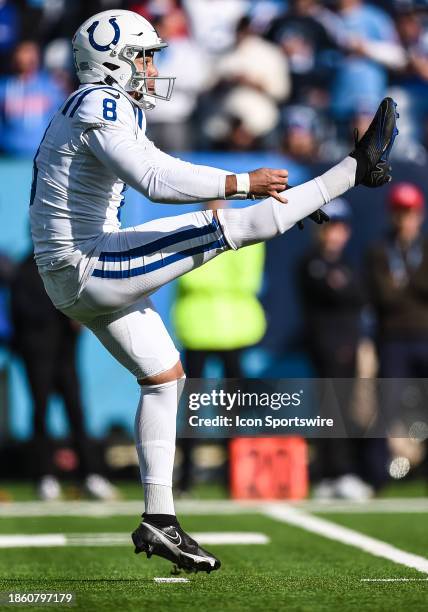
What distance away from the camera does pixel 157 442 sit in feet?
15.1

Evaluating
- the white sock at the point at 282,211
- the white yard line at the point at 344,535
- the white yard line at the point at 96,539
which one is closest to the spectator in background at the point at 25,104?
the white yard line at the point at 344,535

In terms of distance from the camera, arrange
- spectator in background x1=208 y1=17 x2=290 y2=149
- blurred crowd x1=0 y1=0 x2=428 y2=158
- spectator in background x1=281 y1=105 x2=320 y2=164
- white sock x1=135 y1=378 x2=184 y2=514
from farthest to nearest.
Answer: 1. spectator in background x1=208 y1=17 x2=290 y2=149
2. blurred crowd x1=0 y1=0 x2=428 y2=158
3. spectator in background x1=281 y1=105 x2=320 y2=164
4. white sock x1=135 y1=378 x2=184 y2=514

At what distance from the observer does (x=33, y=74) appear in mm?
10484

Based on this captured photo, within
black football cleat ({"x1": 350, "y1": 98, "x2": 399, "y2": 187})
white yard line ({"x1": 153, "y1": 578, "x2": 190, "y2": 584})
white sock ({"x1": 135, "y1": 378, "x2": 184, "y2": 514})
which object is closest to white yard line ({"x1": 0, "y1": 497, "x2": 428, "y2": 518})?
white yard line ({"x1": 153, "y1": 578, "x2": 190, "y2": 584})

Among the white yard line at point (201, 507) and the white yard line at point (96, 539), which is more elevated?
the white yard line at point (96, 539)

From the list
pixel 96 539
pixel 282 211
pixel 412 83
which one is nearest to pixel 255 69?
pixel 412 83

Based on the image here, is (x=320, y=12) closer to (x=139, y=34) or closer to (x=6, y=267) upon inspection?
(x=6, y=267)

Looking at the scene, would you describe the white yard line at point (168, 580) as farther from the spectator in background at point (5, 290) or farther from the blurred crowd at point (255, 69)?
the blurred crowd at point (255, 69)

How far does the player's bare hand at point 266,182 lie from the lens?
4.25 metres

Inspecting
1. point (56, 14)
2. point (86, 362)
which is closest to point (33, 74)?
point (56, 14)

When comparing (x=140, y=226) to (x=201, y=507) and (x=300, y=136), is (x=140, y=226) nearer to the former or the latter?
(x=201, y=507)

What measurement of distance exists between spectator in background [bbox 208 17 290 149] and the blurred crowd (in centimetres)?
1

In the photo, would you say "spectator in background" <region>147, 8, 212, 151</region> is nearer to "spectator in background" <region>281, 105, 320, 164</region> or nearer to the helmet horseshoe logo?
"spectator in background" <region>281, 105, 320, 164</region>

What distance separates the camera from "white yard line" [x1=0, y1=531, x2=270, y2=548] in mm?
5914
